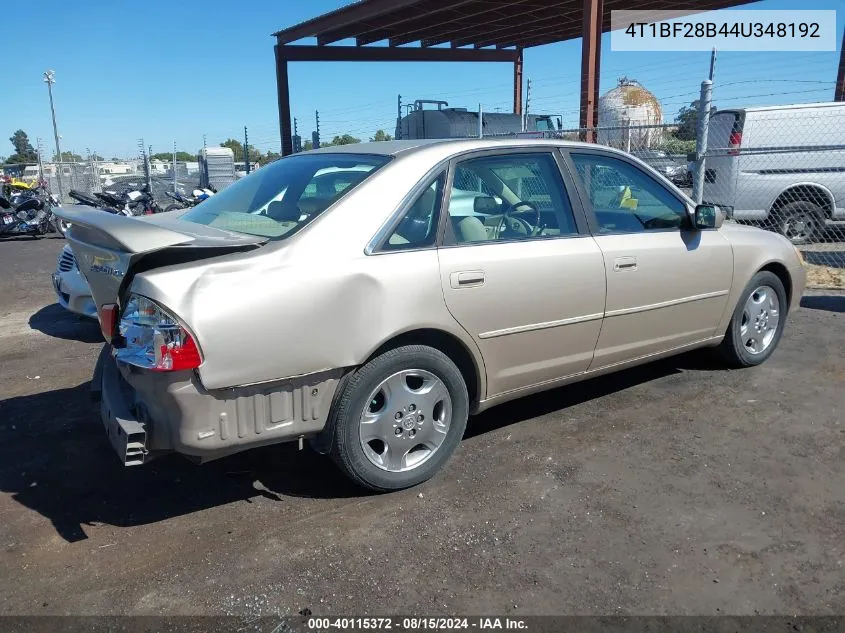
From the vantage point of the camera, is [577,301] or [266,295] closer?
[266,295]

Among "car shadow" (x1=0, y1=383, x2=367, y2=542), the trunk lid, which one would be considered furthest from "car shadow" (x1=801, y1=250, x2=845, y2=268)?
the trunk lid

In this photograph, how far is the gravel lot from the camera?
256 cm

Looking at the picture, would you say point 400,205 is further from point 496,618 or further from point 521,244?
point 496,618

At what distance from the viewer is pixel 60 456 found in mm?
3744

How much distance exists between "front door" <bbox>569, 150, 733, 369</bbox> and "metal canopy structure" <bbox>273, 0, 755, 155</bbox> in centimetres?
1044

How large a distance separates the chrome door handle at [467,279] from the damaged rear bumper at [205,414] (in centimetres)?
71

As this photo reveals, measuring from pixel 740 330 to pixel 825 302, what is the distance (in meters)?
3.10

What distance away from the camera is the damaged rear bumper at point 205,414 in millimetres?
2674

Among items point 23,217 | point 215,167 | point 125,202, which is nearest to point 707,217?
point 125,202

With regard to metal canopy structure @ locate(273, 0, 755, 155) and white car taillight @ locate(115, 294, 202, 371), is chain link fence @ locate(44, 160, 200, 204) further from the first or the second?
white car taillight @ locate(115, 294, 202, 371)

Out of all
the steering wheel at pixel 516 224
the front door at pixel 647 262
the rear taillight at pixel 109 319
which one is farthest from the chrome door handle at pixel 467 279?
the rear taillight at pixel 109 319

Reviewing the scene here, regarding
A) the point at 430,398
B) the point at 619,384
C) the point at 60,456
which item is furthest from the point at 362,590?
the point at 619,384

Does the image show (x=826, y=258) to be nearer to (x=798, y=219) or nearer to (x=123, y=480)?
(x=798, y=219)

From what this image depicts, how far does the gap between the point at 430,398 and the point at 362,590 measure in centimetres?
100
